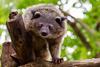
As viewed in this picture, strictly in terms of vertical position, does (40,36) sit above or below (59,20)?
below

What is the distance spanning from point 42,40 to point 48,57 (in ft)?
1.45

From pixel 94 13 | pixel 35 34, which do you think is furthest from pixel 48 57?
pixel 94 13

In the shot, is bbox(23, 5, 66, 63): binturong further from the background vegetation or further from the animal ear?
the background vegetation

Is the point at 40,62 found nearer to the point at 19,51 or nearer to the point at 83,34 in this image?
the point at 19,51

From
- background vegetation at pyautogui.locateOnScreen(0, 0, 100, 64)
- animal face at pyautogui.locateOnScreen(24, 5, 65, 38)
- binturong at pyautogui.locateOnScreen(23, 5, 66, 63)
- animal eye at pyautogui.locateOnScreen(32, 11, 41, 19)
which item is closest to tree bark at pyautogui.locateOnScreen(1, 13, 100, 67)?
binturong at pyautogui.locateOnScreen(23, 5, 66, 63)

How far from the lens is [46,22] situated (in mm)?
6395

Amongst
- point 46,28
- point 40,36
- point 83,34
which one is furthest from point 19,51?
point 83,34

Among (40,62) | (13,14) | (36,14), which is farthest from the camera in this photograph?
(36,14)

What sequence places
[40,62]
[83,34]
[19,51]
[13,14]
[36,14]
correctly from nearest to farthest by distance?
[13,14], [19,51], [40,62], [36,14], [83,34]

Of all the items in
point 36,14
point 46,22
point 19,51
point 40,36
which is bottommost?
point 19,51

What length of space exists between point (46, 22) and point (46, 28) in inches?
8.2

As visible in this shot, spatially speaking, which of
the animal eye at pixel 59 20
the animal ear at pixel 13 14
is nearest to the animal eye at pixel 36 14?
the animal eye at pixel 59 20

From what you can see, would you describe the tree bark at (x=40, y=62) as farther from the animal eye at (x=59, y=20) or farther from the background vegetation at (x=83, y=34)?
the background vegetation at (x=83, y=34)

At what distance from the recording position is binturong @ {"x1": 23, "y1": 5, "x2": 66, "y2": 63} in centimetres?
621
